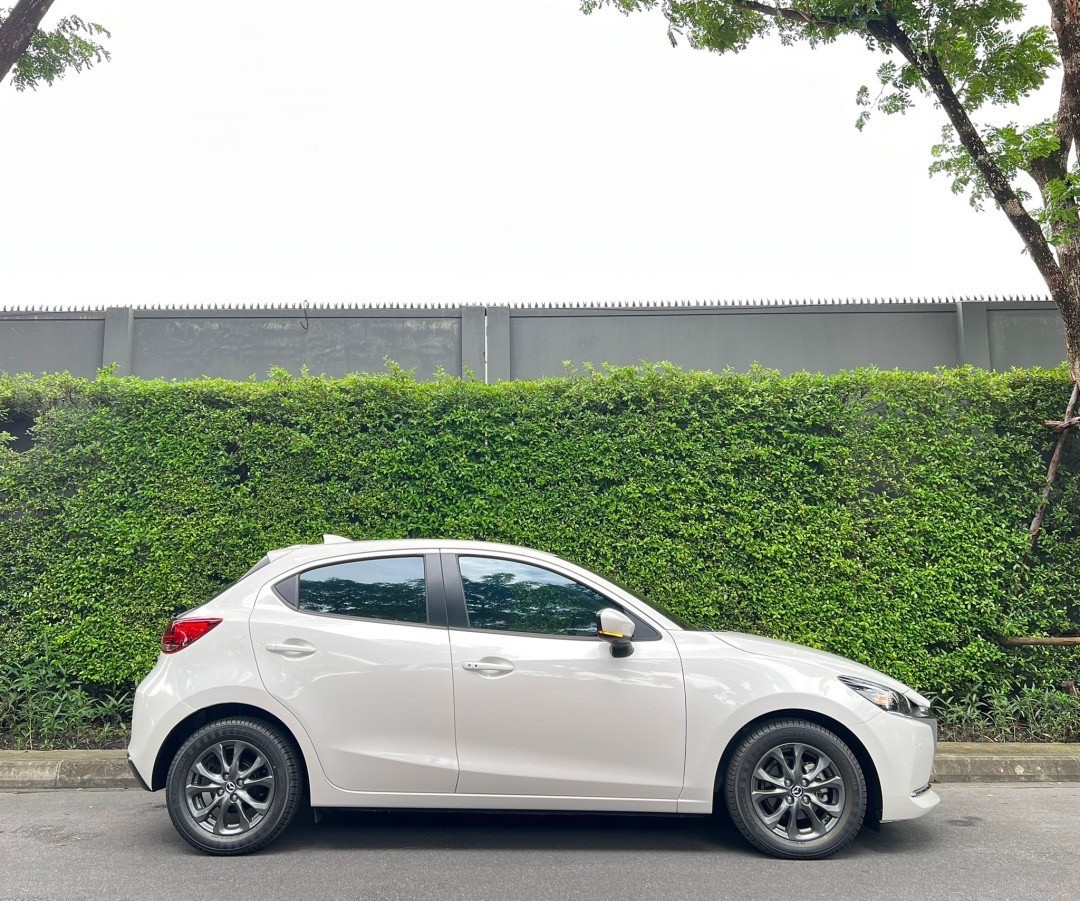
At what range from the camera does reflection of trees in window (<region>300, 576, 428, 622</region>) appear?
480 cm

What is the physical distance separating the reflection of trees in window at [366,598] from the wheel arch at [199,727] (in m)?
0.59

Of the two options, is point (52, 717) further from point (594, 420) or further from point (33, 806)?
point (594, 420)

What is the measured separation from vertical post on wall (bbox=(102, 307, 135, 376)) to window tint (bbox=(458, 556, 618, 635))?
13977mm

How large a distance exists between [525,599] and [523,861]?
4.27ft

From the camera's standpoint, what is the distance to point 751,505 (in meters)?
7.36

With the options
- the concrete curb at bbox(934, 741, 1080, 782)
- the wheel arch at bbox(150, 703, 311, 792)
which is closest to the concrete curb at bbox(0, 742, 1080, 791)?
Answer: the concrete curb at bbox(934, 741, 1080, 782)

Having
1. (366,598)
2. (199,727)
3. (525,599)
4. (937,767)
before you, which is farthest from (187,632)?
(937,767)

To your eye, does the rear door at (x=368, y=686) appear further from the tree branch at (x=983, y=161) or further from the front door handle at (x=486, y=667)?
the tree branch at (x=983, y=161)

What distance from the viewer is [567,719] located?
455cm

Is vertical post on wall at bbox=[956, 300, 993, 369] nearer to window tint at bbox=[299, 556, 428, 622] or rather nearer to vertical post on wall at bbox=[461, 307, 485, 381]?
vertical post on wall at bbox=[461, 307, 485, 381]

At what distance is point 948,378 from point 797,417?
1338 mm

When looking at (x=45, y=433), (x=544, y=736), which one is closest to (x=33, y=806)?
(x=45, y=433)

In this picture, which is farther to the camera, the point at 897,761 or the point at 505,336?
the point at 505,336

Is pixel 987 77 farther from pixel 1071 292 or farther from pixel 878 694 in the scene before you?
pixel 878 694
